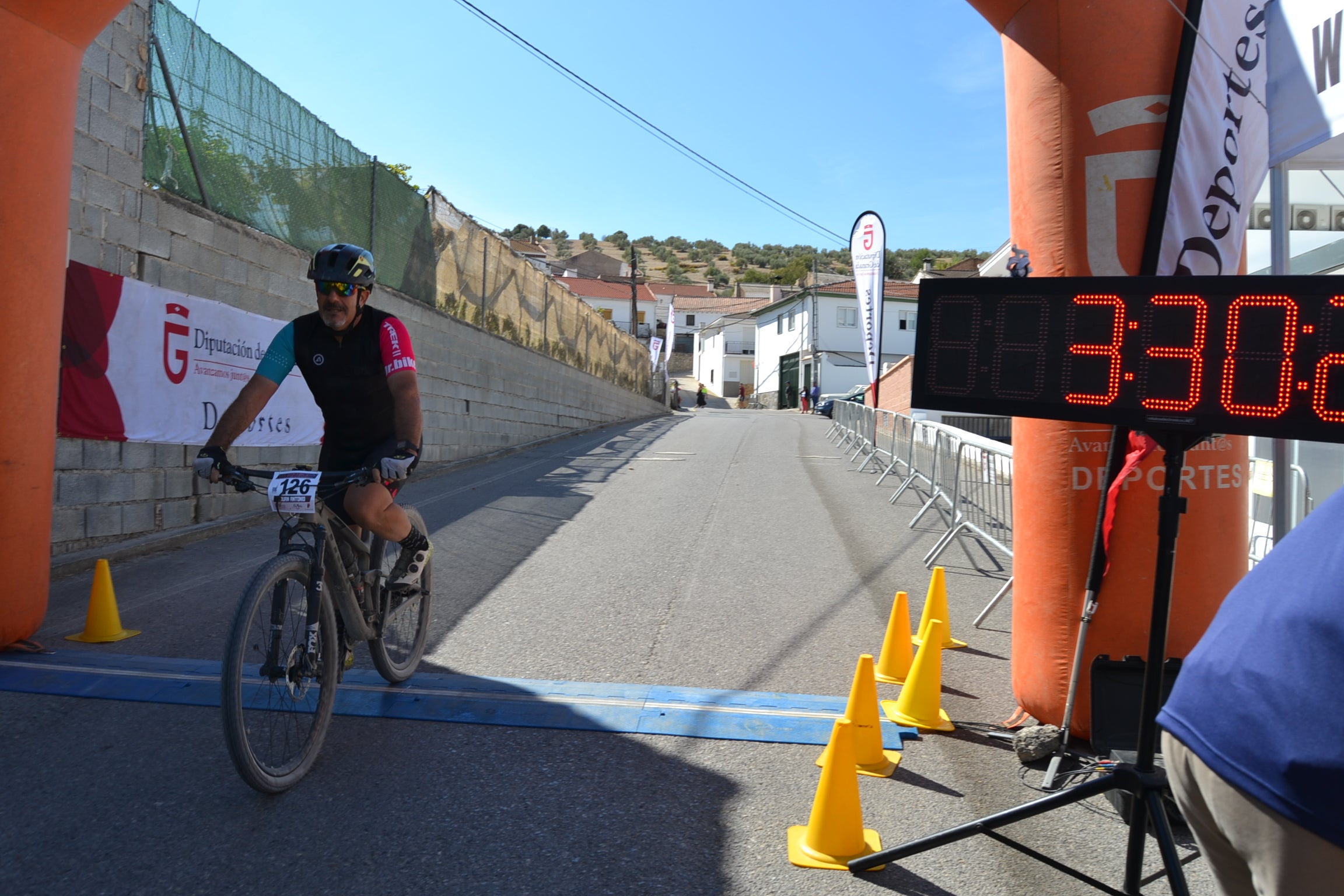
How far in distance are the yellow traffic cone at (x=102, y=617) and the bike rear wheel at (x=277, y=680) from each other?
2330 millimetres

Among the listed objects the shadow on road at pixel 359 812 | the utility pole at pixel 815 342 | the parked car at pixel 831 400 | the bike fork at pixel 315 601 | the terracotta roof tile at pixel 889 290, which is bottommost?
the shadow on road at pixel 359 812

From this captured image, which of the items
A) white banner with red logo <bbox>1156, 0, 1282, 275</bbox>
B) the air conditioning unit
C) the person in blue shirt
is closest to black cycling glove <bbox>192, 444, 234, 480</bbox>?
the person in blue shirt

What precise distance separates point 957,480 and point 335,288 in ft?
21.5

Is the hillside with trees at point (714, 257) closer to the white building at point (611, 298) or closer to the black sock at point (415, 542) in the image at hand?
the white building at point (611, 298)

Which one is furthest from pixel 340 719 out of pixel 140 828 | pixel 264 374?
pixel 264 374

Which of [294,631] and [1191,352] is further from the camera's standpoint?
[294,631]

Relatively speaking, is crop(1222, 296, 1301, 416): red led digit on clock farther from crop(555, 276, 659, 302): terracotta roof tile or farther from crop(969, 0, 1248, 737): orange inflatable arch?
crop(555, 276, 659, 302): terracotta roof tile

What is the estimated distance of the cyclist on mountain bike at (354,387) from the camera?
4.25m

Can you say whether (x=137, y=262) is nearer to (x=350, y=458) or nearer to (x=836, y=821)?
(x=350, y=458)

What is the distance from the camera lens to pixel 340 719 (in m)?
4.51

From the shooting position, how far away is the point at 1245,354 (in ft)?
9.01

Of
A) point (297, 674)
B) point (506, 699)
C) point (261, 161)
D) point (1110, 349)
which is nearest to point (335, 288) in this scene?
point (297, 674)

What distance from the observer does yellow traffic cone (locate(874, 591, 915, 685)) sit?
540cm

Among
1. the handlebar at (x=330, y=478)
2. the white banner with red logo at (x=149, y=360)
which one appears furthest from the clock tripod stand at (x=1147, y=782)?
the white banner with red logo at (x=149, y=360)
